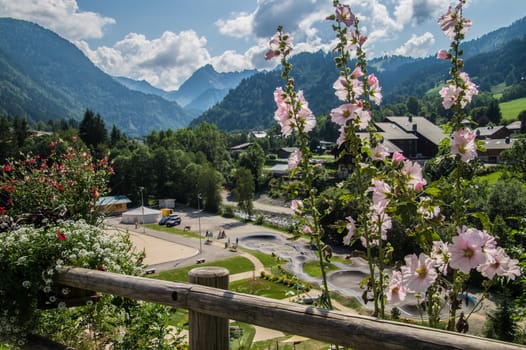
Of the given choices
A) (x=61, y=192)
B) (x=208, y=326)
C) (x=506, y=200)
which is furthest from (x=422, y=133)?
(x=208, y=326)

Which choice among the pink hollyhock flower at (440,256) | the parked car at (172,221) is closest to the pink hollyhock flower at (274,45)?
the pink hollyhock flower at (440,256)

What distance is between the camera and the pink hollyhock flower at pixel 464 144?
5.98 ft

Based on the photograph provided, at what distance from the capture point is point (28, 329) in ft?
10.9

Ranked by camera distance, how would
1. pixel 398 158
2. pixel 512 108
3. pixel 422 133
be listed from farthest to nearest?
pixel 512 108, pixel 422 133, pixel 398 158

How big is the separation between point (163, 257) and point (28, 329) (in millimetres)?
24596

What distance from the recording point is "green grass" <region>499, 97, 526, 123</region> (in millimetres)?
83088

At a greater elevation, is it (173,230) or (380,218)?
(380,218)

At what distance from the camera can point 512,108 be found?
9412 cm

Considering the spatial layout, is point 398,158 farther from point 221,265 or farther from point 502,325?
point 221,265

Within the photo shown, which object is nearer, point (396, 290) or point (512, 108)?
point (396, 290)

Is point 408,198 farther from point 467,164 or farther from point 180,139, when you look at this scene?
point 180,139

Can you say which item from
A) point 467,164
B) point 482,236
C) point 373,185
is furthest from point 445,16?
point 482,236

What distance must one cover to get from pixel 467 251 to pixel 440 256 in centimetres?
23

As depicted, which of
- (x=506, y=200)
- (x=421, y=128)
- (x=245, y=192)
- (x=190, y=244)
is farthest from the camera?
(x=421, y=128)
